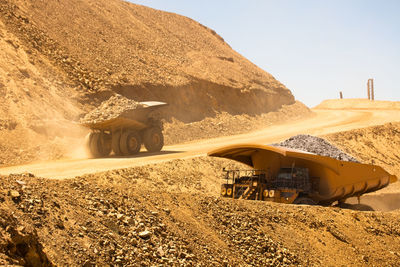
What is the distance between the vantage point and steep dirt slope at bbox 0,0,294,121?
32.4 meters

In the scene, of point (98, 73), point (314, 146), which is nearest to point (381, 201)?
point (314, 146)

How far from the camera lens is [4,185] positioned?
327 inches

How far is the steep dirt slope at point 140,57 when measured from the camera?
32.4 m

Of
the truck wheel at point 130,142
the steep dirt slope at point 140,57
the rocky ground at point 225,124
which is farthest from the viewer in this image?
the rocky ground at point 225,124

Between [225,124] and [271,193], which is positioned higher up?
[225,124]

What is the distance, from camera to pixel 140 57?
3875 centimetres

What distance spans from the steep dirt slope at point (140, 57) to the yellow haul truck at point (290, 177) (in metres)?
16.3

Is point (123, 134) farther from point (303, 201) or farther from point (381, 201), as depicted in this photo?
point (381, 201)

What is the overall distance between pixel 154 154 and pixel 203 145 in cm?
611

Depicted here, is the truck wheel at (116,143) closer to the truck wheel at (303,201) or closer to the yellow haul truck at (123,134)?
the yellow haul truck at (123,134)

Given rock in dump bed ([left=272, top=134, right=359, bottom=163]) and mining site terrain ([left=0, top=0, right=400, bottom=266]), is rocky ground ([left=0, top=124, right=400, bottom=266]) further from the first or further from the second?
rock in dump bed ([left=272, top=134, right=359, bottom=163])

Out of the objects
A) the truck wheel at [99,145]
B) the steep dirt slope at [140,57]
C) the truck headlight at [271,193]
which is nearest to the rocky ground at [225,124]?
the steep dirt slope at [140,57]

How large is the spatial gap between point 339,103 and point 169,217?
178ft

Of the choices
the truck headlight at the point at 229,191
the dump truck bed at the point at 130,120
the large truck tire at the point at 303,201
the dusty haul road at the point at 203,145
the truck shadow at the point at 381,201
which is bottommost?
the truck shadow at the point at 381,201
